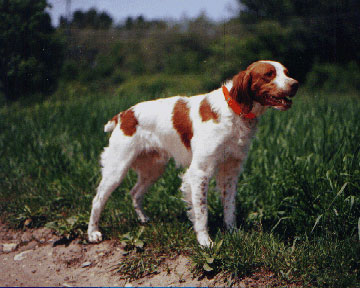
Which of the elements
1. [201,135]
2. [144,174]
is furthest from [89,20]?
[201,135]

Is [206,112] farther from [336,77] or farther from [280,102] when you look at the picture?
[336,77]

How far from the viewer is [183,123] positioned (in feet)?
9.83

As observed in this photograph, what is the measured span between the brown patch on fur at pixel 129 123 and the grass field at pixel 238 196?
0.82 meters

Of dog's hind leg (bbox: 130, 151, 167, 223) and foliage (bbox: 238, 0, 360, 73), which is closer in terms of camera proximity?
dog's hind leg (bbox: 130, 151, 167, 223)

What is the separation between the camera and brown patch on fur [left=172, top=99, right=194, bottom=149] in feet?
9.74

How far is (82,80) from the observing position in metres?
6.43

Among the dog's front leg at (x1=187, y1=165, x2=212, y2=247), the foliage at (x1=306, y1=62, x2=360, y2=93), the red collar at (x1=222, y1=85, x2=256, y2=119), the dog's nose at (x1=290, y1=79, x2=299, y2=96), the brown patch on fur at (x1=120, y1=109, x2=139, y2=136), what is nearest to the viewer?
the dog's nose at (x1=290, y1=79, x2=299, y2=96)

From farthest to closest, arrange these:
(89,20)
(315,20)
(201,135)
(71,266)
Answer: (315,20) → (89,20) → (71,266) → (201,135)

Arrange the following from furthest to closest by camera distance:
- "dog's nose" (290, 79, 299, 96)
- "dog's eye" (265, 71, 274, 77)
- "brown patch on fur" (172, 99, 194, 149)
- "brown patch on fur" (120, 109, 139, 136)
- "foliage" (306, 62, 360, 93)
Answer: "foliage" (306, 62, 360, 93) < "brown patch on fur" (120, 109, 139, 136) < "brown patch on fur" (172, 99, 194, 149) < "dog's eye" (265, 71, 274, 77) < "dog's nose" (290, 79, 299, 96)

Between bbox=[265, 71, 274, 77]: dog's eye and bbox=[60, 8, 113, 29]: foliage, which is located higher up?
bbox=[60, 8, 113, 29]: foliage

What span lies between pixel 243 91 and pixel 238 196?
1.26 metres

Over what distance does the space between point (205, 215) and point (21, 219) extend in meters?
1.90

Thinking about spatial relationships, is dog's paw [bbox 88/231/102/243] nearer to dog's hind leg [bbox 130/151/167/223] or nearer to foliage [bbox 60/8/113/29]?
dog's hind leg [bbox 130/151/167/223]

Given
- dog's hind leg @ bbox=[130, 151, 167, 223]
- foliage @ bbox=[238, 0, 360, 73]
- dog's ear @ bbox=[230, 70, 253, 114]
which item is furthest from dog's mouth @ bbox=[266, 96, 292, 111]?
foliage @ bbox=[238, 0, 360, 73]
